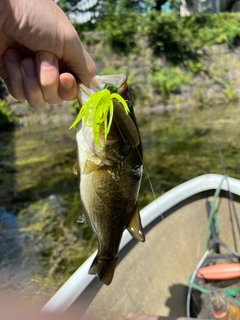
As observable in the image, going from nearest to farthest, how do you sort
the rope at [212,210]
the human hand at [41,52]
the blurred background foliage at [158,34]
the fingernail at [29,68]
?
the human hand at [41,52] < the fingernail at [29,68] < the rope at [212,210] < the blurred background foliage at [158,34]

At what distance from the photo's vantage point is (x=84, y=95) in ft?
5.14

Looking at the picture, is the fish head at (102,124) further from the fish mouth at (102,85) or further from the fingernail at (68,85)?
the fingernail at (68,85)

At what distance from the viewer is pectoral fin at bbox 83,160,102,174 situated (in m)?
1.57

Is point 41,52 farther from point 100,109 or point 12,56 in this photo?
point 100,109

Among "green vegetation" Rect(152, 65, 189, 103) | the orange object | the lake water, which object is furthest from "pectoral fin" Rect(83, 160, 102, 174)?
"green vegetation" Rect(152, 65, 189, 103)

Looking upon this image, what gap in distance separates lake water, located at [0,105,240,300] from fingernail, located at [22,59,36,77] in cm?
123

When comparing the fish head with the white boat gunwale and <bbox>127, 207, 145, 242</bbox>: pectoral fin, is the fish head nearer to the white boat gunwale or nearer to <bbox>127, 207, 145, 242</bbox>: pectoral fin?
<bbox>127, 207, 145, 242</bbox>: pectoral fin

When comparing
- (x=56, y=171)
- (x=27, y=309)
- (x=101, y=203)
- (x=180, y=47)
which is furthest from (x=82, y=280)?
(x=180, y=47)

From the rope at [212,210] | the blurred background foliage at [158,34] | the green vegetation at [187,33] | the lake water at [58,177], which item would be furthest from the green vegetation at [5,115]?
the rope at [212,210]

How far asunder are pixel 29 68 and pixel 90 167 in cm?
55

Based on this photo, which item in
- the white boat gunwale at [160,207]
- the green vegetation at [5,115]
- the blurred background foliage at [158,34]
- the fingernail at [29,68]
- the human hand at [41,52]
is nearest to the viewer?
the human hand at [41,52]

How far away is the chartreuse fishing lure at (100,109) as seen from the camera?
1415 mm

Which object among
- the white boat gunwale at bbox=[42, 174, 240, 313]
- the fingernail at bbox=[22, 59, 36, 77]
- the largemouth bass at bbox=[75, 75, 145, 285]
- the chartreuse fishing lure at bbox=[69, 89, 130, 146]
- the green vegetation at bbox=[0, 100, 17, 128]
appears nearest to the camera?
the chartreuse fishing lure at bbox=[69, 89, 130, 146]

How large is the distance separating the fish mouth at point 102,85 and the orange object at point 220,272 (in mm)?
2173
